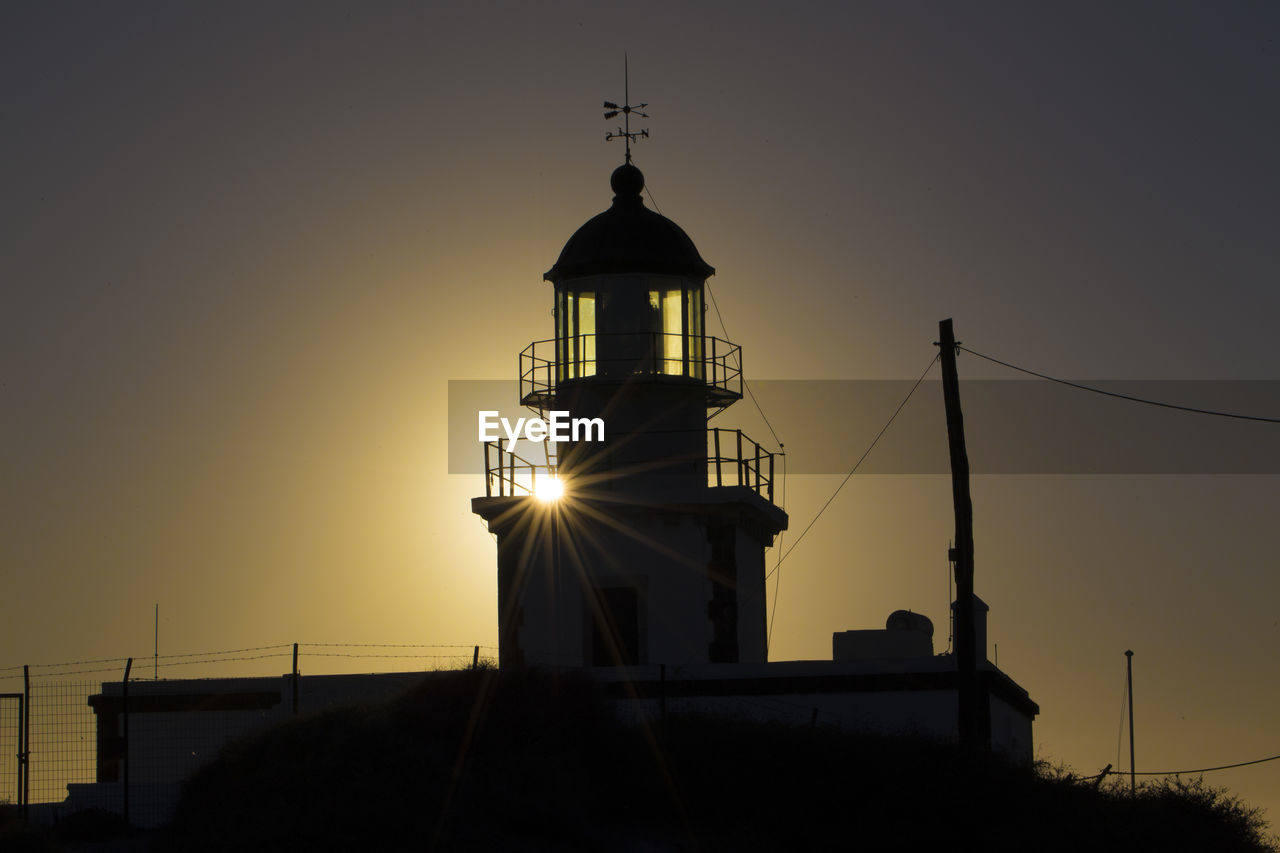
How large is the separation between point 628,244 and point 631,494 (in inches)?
172

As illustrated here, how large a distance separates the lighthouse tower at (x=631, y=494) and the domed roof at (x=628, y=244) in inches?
1.0

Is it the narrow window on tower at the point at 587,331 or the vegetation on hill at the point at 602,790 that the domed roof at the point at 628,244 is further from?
the vegetation on hill at the point at 602,790

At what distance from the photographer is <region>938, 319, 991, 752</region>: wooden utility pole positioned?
2672 centimetres

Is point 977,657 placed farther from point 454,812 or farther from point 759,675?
point 454,812

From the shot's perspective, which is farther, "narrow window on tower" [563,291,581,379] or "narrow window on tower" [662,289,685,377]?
"narrow window on tower" [563,291,581,379]

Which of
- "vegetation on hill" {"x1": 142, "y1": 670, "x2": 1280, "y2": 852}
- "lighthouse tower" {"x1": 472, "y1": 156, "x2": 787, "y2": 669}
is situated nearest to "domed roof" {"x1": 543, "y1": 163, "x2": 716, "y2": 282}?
"lighthouse tower" {"x1": 472, "y1": 156, "x2": 787, "y2": 669}

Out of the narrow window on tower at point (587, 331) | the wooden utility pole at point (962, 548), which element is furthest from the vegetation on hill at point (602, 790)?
the narrow window on tower at point (587, 331)

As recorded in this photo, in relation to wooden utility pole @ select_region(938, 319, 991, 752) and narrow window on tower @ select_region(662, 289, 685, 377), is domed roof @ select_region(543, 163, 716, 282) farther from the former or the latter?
wooden utility pole @ select_region(938, 319, 991, 752)

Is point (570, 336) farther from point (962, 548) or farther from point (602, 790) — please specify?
point (602, 790)

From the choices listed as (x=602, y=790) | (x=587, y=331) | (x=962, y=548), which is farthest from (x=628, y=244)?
(x=602, y=790)

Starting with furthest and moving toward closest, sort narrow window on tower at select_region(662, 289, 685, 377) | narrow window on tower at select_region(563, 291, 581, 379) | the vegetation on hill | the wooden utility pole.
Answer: narrow window on tower at select_region(563, 291, 581, 379), narrow window on tower at select_region(662, 289, 685, 377), the wooden utility pole, the vegetation on hill

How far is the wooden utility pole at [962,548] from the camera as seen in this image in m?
26.7

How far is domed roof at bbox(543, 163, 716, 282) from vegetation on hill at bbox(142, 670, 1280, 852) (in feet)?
27.4

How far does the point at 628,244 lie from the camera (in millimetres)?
31734
